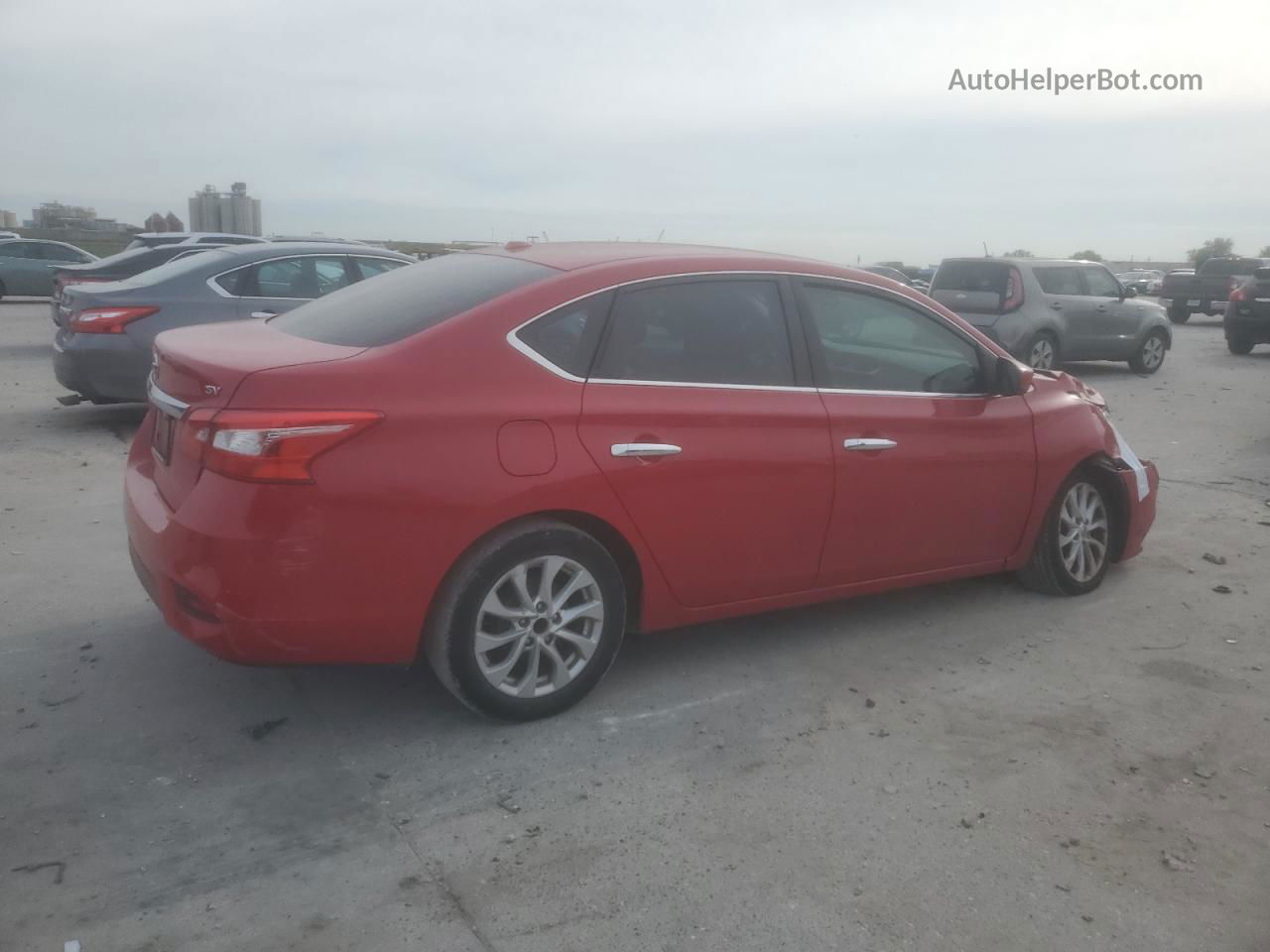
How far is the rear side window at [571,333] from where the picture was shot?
4117 mm

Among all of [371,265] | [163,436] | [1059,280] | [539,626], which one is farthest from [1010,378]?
[1059,280]

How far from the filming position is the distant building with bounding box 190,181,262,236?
123 ft

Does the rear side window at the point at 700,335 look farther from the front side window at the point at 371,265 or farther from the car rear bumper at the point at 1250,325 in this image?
the car rear bumper at the point at 1250,325

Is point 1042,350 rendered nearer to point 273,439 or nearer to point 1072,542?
point 1072,542

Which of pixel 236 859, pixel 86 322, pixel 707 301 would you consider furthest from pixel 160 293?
pixel 236 859

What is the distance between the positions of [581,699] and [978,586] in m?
2.57

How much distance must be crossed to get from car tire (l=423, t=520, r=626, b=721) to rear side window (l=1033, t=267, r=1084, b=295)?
1295 cm

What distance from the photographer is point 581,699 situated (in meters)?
4.32

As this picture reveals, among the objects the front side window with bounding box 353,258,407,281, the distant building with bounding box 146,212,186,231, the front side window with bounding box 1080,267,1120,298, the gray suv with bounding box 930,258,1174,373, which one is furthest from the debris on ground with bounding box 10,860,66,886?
the distant building with bounding box 146,212,186,231

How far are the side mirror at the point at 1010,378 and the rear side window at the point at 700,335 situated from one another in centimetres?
121

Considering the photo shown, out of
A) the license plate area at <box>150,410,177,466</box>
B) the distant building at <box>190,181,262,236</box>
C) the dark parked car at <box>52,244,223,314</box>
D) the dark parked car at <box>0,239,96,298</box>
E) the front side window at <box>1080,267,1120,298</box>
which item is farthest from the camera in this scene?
the distant building at <box>190,181,262,236</box>

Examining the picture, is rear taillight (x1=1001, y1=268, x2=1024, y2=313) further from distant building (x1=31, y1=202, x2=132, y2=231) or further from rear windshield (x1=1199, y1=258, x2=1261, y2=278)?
distant building (x1=31, y1=202, x2=132, y2=231)

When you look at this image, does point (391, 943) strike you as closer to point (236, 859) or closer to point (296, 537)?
point (236, 859)

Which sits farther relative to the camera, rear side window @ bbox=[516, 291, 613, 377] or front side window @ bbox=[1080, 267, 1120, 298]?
front side window @ bbox=[1080, 267, 1120, 298]
